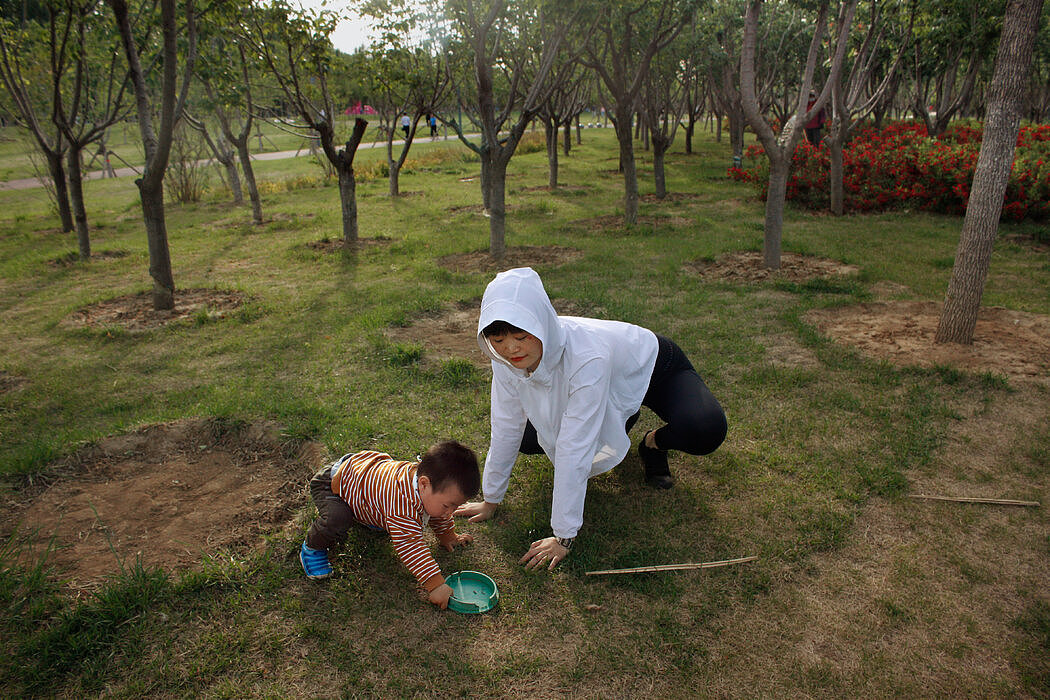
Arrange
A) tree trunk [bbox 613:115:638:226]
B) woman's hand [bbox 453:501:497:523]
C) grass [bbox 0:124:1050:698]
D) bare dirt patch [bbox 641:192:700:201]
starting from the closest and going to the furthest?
grass [bbox 0:124:1050:698]
woman's hand [bbox 453:501:497:523]
tree trunk [bbox 613:115:638:226]
bare dirt patch [bbox 641:192:700:201]

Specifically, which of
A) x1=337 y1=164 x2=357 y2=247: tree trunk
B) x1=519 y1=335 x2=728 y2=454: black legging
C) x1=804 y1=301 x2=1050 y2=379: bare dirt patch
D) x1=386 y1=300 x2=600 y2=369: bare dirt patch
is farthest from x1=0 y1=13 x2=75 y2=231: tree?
x1=804 y1=301 x2=1050 y2=379: bare dirt patch

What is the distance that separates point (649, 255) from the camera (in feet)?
26.7

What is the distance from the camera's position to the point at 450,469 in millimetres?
2525

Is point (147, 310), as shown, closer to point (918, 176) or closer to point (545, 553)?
point (545, 553)

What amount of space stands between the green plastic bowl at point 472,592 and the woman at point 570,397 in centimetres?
21

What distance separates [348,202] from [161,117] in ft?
12.4

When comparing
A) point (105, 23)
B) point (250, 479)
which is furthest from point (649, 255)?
point (105, 23)

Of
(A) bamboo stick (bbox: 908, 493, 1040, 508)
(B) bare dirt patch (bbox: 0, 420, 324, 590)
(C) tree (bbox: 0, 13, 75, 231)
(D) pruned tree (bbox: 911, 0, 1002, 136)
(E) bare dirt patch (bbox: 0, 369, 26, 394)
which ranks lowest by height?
(B) bare dirt patch (bbox: 0, 420, 324, 590)

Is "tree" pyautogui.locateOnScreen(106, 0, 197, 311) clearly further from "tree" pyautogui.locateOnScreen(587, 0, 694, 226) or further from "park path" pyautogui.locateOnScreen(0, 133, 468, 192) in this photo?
"park path" pyautogui.locateOnScreen(0, 133, 468, 192)

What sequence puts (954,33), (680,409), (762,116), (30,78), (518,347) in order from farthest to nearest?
1. (954,33)
2. (30,78)
3. (762,116)
4. (680,409)
5. (518,347)

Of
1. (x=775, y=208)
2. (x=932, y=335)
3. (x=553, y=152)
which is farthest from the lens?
(x=553, y=152)

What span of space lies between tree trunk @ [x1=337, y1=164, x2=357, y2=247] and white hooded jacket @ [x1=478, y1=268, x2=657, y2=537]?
7.04 metres

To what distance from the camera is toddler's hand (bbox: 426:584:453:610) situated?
256cm

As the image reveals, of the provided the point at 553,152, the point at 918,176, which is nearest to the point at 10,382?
the point at 553,152
